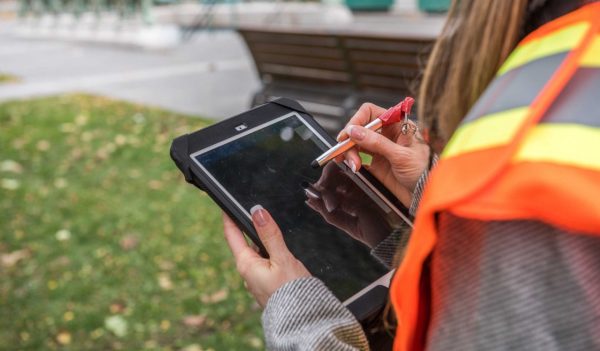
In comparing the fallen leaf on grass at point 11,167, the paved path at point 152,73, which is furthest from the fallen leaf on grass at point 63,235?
the paved path at point 152,73

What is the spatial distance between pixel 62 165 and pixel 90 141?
65 centimetres

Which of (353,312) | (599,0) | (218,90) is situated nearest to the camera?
(599,0)

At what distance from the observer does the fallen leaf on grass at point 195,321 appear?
10.8ft

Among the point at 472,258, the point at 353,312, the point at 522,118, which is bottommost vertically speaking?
the point at 353,312

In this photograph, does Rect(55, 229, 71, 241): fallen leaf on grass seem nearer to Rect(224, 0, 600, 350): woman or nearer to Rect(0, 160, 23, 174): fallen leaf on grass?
Rect(0, 160, 23, 174): fallen leaf on grass

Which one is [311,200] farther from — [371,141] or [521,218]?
[521,218]

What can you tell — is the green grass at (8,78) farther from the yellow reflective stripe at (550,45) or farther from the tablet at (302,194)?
the yellow reflective stripe at (550,45)

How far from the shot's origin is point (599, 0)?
2.30 feet

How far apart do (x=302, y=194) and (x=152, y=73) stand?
9423 millimetres

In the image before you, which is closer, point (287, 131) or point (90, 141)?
point (287, 131)

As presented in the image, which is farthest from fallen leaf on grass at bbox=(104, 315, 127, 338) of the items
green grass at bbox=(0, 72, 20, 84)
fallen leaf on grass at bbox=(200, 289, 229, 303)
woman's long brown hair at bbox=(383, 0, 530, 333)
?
green grass at bbox=(0, 72, 20, 84)

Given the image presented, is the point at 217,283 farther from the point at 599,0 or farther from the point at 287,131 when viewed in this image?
the point at 599,0

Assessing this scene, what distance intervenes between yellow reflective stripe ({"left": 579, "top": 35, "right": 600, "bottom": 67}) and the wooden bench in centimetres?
340

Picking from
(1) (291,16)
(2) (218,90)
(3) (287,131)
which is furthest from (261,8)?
(3) (287,131)
